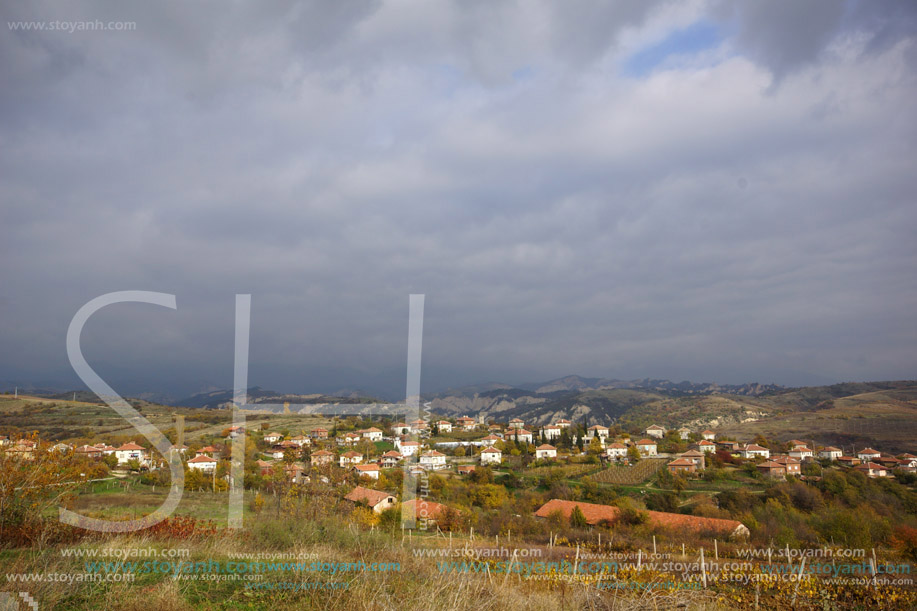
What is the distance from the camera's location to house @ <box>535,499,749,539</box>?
30.7 meters

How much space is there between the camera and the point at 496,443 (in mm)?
70438

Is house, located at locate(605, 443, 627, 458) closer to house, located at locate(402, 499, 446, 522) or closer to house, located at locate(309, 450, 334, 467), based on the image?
house, located at locate(402, 499, 446, 522)

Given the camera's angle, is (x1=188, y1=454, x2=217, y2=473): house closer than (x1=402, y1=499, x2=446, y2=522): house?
No

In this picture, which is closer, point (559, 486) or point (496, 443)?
point (559, 486)

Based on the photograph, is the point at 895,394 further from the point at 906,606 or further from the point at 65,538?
the point at 65,538

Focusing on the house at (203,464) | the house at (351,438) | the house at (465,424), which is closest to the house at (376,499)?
the house at (203,464)

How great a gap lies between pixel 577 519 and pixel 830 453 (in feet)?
172

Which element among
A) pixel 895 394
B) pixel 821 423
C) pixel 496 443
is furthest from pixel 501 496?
pixel 895 394

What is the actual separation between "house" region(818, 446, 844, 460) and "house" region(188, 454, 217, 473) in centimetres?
7489

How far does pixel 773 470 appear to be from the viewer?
178 ft

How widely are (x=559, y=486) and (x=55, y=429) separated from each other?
42815mm

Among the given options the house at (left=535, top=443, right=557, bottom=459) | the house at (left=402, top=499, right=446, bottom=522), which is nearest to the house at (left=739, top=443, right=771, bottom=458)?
the house at (left=535, top=443, right=557, bottom=459)

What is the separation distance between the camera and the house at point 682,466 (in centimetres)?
5588

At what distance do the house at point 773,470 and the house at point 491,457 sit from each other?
3264cm
